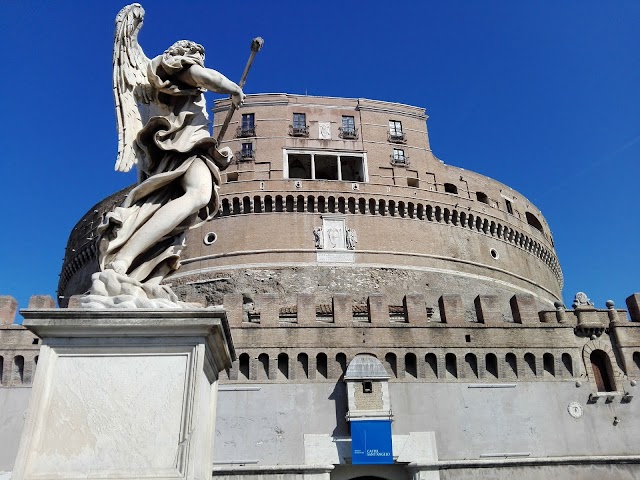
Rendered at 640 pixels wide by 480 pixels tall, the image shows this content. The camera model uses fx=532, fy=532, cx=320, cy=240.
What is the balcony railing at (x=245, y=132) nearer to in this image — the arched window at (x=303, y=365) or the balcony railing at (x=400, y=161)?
the balcony railing at (x=400, y=161)

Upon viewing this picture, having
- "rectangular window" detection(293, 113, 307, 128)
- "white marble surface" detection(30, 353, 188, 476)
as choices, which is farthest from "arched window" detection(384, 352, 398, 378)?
"rectangular window" detection(293, 113, 307, 128)

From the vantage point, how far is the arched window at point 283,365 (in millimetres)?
16266

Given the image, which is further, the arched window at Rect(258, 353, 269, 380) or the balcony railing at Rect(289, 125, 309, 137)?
the balcony railing at Rect(289, 125, 309, 137)

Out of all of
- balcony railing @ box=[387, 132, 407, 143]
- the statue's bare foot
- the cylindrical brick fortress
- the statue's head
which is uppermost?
balcony railing @ box=[387, 132, 407, 143]

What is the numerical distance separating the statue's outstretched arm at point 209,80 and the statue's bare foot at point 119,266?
1284mm

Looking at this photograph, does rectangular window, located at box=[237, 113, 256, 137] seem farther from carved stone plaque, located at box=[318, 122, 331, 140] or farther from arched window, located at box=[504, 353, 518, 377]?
arched window, located at box=[504, 353, 518, 377]

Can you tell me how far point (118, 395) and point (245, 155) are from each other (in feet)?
85.0

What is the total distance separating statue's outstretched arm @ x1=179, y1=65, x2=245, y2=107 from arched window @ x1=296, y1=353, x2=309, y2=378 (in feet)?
44.9

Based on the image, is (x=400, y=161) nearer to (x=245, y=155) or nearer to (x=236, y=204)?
(x=245, y=155)

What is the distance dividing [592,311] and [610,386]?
2467 millimetres

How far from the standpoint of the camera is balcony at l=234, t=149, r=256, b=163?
2769cm

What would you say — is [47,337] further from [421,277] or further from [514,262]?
[514,262]

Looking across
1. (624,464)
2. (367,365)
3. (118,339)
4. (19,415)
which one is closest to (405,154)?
(367,365)

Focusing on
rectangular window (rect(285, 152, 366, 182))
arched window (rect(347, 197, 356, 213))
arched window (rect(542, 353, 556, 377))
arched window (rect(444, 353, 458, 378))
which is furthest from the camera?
rectangular window (rect(285, 152, 366, 182))
